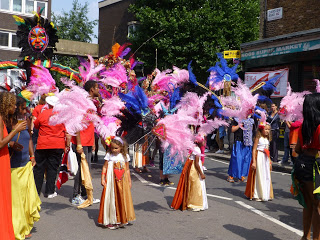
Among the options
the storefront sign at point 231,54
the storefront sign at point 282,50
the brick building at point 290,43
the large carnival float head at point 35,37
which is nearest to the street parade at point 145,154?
the large carnival float head at point 35,37

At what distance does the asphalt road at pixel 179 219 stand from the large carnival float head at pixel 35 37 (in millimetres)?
5097

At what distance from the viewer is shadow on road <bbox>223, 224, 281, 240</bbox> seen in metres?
5.31

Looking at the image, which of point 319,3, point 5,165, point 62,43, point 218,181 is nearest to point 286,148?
point 218,181

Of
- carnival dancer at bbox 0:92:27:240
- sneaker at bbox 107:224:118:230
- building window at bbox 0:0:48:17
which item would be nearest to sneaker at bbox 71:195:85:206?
sneaker at bbox 107:224:118:230

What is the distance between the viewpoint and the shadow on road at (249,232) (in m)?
5.31

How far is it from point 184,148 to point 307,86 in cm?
1152

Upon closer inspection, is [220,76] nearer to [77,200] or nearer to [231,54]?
[77,200]

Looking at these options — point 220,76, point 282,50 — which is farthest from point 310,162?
point 282,50

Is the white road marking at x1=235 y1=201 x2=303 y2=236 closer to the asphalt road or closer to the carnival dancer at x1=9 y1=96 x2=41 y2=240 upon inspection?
the asphalt road

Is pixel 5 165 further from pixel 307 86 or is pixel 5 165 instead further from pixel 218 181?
pixel 307 86

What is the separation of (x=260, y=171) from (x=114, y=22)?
28.9 meters

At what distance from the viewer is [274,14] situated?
1750 centimetres

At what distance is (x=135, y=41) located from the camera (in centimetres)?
2528

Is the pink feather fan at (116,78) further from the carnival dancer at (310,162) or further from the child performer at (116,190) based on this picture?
the carnival dancer at (310,162)
